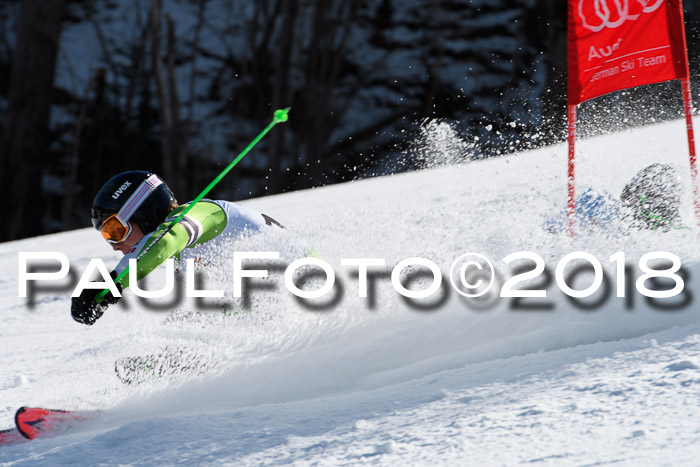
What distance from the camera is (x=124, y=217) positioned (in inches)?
122

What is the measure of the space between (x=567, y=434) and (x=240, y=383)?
1314 millimetres

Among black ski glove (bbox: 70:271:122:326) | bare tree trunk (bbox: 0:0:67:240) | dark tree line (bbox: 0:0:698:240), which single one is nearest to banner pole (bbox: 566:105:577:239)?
black ski glove (bbox: 70:271:122:326)

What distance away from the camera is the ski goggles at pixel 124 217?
10.1 feet

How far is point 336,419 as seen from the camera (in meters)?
2.29

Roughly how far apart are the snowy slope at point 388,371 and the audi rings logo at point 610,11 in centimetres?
98

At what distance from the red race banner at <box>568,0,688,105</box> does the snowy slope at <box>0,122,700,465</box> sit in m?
0.70

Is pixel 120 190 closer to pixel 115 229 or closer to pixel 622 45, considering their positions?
pixel 115 229

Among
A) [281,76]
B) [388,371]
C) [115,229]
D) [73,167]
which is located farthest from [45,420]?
[73,167]

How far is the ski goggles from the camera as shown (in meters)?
3.09

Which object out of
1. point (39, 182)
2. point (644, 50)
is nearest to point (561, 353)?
point (644, 50)

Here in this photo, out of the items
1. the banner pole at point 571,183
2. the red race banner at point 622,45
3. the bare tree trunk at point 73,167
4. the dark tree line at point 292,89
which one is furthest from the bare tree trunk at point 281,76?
the red race banner at point 622,45

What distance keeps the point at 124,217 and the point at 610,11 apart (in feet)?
8.13

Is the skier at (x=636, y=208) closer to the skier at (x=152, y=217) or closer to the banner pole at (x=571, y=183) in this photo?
the banner pole at (x=571, y=183)

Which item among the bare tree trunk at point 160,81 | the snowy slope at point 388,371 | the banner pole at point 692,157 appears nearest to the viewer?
the snowy slope at point 388,371
